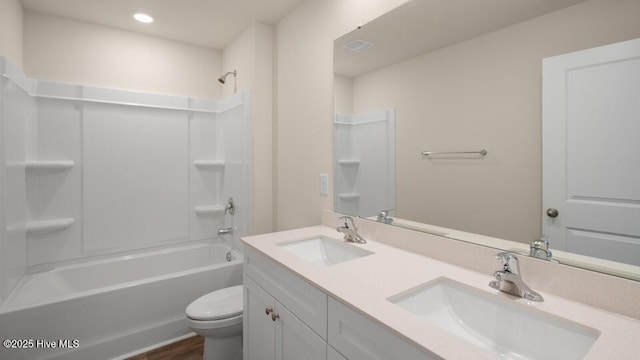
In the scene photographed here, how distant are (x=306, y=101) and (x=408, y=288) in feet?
4.91

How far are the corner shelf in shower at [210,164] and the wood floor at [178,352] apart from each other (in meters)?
1.57

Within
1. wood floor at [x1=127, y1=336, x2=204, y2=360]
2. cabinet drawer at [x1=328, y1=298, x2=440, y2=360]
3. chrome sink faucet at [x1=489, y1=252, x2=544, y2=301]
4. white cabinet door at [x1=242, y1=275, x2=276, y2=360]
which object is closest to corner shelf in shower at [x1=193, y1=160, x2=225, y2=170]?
wood floor at [x1=127, y1=336, x2=204, y2=360]

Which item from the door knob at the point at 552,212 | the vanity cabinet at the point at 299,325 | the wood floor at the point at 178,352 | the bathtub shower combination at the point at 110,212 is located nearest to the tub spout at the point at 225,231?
the bathtub shower combination at the point at 110,212

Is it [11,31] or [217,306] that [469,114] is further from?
[11,31]

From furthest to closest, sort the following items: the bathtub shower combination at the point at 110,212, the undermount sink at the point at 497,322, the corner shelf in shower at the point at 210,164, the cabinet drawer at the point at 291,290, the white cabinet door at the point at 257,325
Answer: the corner shelf in shower at the point at 210,164 → the bathtub shower combination at the point at 110,212 → the white cabinet door at the point at 257,325 → the cabinet drawer at the point at 291,290 → the undermount sink at the point at 497,322

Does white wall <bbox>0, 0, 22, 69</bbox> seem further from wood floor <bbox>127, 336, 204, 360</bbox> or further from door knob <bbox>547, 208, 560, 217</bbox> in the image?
door knob <bbox>547, 208, 560, 217</bbox>

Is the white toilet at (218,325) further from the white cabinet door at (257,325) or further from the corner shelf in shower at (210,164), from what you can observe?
Result: the corner shelf in shower at (210,164)

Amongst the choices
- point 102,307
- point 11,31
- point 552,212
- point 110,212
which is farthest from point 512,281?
point 11,31

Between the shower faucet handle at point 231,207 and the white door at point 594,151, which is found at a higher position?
the white door at point 594,151

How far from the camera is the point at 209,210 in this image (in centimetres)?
298

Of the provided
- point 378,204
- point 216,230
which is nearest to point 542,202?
point 378,204

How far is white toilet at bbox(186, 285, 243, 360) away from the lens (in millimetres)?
1737

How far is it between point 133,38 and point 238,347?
2714 mm

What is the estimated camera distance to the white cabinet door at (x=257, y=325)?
4.42 feet
